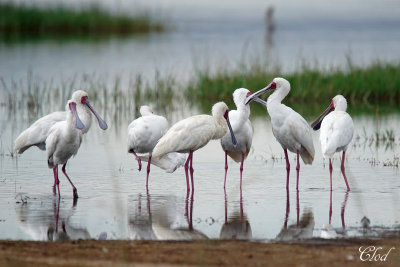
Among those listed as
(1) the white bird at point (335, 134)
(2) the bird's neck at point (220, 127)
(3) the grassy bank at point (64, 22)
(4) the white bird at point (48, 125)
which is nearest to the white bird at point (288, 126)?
(1) the white bird at point (335, 134)

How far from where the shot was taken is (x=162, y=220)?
9312 mm

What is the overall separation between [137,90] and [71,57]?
15.4 metres

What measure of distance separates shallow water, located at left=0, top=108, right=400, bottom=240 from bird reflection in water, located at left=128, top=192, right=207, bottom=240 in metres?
0.01

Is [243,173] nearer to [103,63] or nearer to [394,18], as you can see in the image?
[103,63]

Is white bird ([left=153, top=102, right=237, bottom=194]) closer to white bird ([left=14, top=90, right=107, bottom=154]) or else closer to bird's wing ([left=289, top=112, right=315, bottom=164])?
bird's wing ([left=289, top=112, right=315, bottom=164])

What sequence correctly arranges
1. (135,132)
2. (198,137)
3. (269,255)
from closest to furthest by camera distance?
1. (269,255)
2. (198,137)
3. (135,132)

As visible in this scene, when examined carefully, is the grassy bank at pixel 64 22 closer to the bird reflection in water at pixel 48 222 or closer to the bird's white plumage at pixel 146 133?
the bird's white plumage at pixel 146 133

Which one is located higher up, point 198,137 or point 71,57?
point 71,57

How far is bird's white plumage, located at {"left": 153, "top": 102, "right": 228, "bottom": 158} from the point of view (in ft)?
36.0

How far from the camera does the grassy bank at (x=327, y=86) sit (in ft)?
66.9

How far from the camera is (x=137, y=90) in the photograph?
20.0 meters

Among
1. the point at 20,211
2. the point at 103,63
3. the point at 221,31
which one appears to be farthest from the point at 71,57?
the point at 20,211

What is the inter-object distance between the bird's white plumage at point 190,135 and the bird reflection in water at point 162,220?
2.16 ft

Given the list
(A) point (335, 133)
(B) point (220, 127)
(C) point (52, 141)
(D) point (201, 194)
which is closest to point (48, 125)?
(C) point (52, 141)
